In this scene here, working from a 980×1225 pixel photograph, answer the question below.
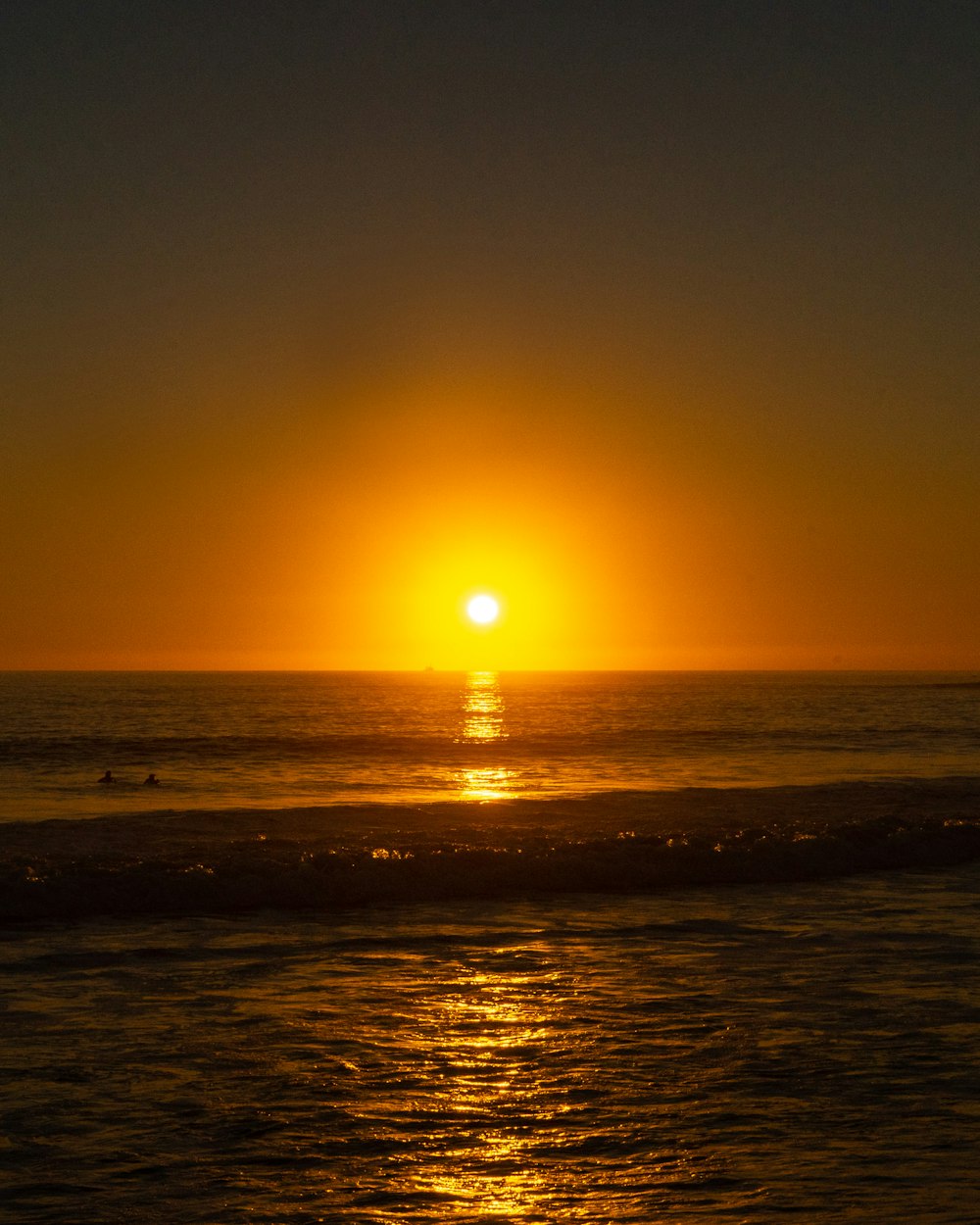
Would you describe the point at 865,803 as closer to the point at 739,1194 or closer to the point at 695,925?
the point at 695,925

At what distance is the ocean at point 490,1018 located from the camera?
7.79 metres

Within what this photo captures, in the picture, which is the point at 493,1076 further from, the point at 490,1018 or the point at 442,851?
the point at 442,851

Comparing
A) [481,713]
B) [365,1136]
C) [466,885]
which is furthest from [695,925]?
[481,713]

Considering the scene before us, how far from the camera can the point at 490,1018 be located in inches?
464

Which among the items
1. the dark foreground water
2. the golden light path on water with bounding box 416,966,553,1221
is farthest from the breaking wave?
the golden light path on water with bounding box 416,966,553,1221

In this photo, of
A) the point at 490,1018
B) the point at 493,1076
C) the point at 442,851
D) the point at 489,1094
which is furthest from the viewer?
the point at 442,851

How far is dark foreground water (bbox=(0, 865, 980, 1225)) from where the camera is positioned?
25.0 ft

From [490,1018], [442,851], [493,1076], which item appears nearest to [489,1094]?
[493,1076]

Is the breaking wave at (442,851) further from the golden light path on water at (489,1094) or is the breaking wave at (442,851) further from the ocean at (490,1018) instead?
the golden light path on water at (489,1094)

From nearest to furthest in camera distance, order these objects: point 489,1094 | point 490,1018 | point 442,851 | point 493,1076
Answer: point 489,1094 → point 493,1076 → point 490,1018 → point 442,851

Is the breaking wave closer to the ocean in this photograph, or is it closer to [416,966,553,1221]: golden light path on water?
the ocean

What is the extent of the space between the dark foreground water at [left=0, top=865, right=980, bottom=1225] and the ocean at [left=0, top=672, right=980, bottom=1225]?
4cm

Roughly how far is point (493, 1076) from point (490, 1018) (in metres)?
1.81

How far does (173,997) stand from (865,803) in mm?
25981
